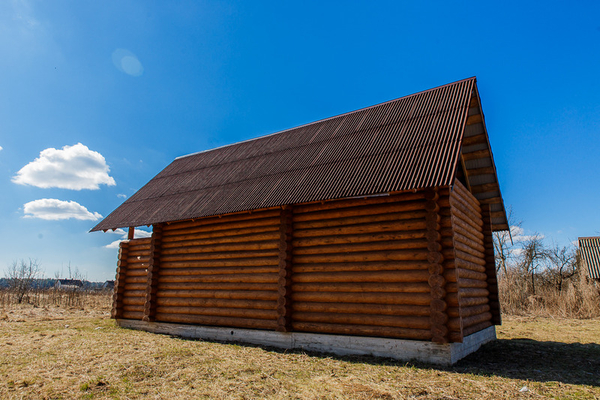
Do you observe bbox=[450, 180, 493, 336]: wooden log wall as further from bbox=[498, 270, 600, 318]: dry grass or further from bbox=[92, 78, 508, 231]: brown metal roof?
bbox=[498, 270, 600, 318]: dry grass

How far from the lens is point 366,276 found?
7777 millimetres

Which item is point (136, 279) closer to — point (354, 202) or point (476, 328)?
point (354, 202)

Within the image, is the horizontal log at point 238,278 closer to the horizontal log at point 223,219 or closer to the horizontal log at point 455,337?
the horizontal log at point 223,219

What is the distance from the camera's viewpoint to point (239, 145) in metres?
14.9

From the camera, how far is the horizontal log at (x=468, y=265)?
780 centimetres

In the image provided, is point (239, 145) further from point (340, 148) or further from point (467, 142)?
point (467, 142)

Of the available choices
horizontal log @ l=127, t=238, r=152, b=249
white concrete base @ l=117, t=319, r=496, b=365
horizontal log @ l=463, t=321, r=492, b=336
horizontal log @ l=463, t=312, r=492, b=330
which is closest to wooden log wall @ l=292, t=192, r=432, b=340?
white concrete base @ l=117, t=319, r=496, b=365

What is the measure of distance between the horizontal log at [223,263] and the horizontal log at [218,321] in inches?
55.3

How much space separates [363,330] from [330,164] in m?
4.11

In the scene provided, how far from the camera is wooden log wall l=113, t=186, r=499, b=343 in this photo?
7160 mm

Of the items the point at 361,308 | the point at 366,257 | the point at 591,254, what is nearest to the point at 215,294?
the point at 361,308

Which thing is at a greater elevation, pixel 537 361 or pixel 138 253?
pixel 138 253

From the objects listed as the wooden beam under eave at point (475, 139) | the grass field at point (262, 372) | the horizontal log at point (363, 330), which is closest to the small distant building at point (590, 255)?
the grass field at point (262, 372)

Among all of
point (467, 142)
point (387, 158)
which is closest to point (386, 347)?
point (387, 158)
